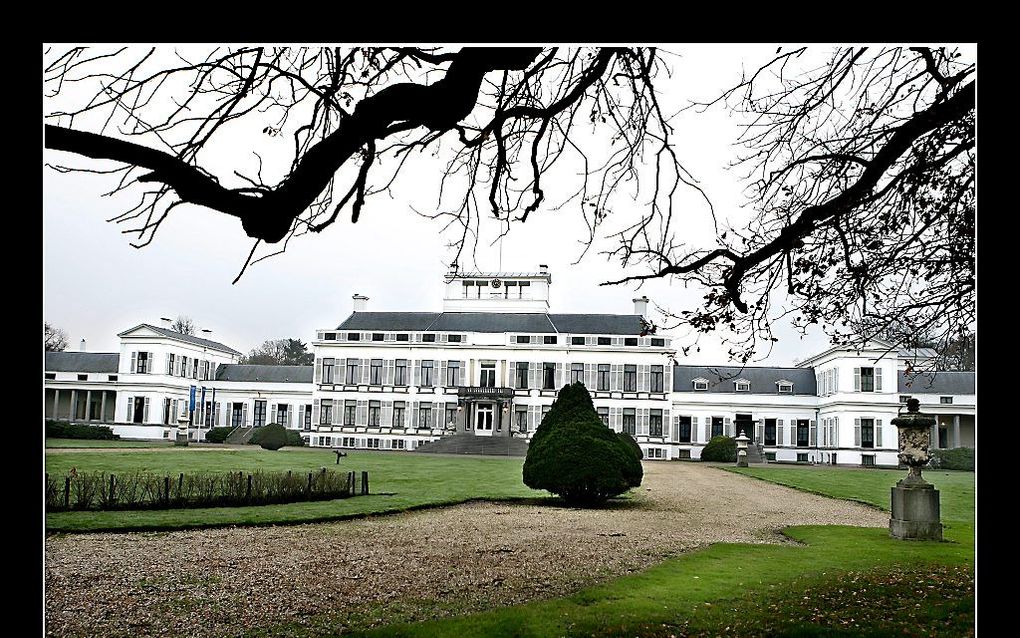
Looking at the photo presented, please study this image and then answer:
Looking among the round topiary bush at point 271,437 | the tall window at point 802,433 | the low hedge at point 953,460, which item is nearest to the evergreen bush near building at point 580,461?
the round topiary bush at point 271,437

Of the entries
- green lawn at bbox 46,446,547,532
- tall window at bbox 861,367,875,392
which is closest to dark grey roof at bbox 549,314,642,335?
tall window at bbox 861,367,875,392

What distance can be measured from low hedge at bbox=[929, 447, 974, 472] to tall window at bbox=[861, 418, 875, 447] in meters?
1.87

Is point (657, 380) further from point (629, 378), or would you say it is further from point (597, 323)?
point (597, 323)

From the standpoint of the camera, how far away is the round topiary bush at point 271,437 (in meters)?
17.5

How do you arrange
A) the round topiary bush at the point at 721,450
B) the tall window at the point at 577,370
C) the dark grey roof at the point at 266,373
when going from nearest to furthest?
the dark grey roof at the point at 266,373 → the round topiary bush at the point at 721,450 → the tall window at the point at 577,370

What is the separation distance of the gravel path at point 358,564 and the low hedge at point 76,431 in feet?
33.2

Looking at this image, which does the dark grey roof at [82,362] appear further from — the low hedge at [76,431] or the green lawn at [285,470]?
the green lawn at [285,470]

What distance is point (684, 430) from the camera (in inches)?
884

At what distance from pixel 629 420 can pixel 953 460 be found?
8.76 metres

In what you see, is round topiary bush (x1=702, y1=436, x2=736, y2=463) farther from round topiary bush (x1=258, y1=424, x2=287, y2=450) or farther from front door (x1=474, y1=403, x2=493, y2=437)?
round topiary bush (x1=258, y1=424, x2=287, y2=450)

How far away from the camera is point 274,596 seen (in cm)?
466
